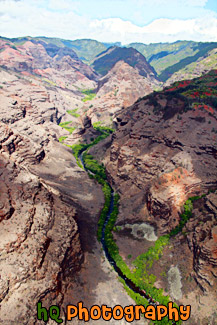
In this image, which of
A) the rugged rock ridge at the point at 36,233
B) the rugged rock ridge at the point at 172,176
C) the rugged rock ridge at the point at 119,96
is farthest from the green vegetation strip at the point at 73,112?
the rugged rock ridge at the point at 36,233

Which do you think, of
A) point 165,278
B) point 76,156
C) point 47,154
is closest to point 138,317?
point 165,278

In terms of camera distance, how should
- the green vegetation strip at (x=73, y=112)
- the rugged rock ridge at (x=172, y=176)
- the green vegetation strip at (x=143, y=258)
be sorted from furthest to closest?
1. the green vegetation strip at (x=73, y=112)
2. the rugged rock ridge at (x=172, y=176)
3. the green vegetation strip at (x=143, y=258)

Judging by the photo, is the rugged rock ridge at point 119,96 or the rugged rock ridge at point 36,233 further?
the rugged rock ridge at point 119,96

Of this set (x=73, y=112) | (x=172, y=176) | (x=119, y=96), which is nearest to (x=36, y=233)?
(x=172, y=176)

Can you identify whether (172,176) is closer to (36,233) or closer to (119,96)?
(36,233)

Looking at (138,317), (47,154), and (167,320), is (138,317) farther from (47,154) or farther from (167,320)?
(47,154)

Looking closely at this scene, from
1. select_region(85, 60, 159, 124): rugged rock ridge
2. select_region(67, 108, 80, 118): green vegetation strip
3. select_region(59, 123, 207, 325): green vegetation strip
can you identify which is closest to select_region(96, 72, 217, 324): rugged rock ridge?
select_region(59, 123, 207, 325): green vegetation strip

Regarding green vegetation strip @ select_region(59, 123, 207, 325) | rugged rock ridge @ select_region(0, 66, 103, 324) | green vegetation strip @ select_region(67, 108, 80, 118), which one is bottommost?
green vegetation strip @ select_region(67, 108, 80, 118)

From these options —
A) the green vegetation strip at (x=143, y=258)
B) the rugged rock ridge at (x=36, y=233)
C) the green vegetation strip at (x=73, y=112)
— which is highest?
the rugged rock ridge at (x=36, y=233)

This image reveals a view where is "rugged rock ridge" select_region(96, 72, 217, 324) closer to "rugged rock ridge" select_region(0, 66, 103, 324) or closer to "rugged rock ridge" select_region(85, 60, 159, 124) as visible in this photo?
"rugged rock ridge" select_region(0, 66, 103, 324)

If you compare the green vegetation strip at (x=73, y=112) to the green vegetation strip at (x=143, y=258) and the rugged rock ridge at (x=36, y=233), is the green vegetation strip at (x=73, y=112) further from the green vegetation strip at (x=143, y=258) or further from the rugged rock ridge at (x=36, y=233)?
the green vegetation strip at (x=143, y=258)

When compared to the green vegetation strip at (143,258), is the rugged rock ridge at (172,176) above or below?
above
